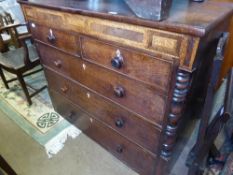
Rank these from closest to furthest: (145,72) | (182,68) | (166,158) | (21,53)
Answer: (182,68) < (145,72) < (166,158) < (21,53)

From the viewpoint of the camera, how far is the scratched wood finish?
25.2 inches

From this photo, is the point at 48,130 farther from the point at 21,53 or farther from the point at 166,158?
the point at 166,158

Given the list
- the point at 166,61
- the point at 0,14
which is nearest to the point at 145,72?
the point at 166,61

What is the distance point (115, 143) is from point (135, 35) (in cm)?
79

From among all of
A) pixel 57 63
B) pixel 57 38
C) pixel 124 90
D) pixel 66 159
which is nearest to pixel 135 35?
pixel 124 90

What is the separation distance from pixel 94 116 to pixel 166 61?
2.44 feet

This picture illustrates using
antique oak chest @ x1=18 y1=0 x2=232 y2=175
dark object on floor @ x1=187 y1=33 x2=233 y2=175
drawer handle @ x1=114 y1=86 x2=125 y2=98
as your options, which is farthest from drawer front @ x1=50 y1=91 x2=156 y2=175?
drawer handle @ x1=114 y1=86 x2=125 y2=98

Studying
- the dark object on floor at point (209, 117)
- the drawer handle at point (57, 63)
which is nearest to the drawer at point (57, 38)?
the drawer handle at point (57, 63)

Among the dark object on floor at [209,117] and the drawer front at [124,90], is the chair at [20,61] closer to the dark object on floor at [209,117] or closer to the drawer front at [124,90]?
the drawer front at [124,90]

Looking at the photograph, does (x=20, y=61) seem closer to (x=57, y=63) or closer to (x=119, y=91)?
(x=57, y=63)

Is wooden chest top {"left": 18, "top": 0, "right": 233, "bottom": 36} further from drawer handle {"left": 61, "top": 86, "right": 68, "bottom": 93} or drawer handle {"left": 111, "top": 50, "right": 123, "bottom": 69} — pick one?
drawer handle {"left": 61, "top": 86, "right": 68, "bottom": 93}

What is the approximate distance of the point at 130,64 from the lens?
2.73 feet

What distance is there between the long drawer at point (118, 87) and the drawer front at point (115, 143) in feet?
0.95

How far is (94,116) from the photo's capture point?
4.23 feet
